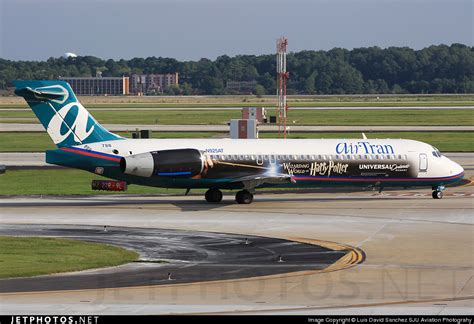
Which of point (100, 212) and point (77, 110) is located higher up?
point (77, 110)

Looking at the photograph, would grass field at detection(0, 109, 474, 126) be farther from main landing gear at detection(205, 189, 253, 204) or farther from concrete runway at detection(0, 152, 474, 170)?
main landing gear at detection(205, 189, 253, 204)

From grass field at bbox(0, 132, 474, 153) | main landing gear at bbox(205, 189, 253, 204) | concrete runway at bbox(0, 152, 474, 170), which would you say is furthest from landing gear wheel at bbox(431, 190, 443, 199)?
grass field at bbox(0, 132, 474, 153)

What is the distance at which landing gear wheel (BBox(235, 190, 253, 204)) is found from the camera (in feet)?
178

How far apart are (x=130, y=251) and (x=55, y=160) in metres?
15.5

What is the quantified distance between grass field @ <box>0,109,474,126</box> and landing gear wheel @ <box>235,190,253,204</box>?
2925 inches

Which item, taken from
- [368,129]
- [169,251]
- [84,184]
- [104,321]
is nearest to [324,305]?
[104,321]

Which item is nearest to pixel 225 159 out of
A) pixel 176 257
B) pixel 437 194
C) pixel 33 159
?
pixel 437 194

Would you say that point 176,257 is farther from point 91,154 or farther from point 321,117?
point 321,117

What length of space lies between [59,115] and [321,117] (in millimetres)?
99186

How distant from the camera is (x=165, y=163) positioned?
5244 centimetres

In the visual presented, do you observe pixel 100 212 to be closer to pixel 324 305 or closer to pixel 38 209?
pixel 38 209

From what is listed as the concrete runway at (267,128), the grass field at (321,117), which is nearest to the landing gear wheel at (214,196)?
the concrete runway at (267,128)

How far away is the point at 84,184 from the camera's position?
63969 millimetres

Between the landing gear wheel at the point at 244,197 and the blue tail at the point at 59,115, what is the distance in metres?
7.65
